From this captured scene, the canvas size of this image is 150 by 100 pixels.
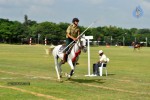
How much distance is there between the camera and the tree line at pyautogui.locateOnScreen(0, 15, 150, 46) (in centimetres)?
16012

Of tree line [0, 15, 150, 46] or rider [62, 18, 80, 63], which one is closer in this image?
rider [62, 18, 80, 63]

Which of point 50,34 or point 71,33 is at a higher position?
point 50,34

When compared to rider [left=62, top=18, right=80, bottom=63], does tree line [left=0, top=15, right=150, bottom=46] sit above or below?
above

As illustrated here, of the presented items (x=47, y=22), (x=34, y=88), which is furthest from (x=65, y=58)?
(x=47, y=22)

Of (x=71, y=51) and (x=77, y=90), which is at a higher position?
(x=71, y=51)

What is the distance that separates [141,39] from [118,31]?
10.3 m

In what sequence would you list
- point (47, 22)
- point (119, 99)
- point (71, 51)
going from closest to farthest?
point (119, 99), point (71, 51), point (47, 22)

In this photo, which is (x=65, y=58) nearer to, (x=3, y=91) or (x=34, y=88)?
(x=34, y=88)

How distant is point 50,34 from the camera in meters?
165

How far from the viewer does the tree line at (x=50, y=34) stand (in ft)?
525

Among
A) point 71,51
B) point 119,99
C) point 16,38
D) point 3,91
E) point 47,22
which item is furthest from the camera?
point 47,22

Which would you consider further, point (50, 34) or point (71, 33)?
point (50, 34)

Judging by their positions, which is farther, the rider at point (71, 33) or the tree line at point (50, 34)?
the tree line at point (50, 34)

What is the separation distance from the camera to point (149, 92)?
15.7 meters
